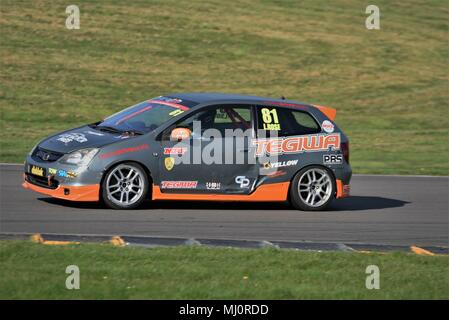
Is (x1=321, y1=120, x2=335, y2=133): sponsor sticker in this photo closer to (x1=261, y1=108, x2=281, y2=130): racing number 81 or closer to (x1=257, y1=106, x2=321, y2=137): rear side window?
(x1=257, y1=106, x2=321, y2=137): rear side window

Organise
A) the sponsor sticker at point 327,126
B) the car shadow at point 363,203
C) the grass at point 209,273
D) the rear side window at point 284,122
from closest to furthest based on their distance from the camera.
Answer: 1. the grass at point 209,273
2. the rear side window at point 284,122
3. the sponsor sticker at point 327,126
4. the car shadow at point 363,203

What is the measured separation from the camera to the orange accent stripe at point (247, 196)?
12160 mm

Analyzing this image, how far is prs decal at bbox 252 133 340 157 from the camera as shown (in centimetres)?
1263

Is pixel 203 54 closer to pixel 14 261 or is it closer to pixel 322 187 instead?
pixel 322 187

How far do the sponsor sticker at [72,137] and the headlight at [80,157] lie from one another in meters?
0.28

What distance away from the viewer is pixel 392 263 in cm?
921

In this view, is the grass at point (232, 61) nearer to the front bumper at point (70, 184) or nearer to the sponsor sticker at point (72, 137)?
the sponsor sticker at point (72, 137)

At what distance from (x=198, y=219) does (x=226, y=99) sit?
1897 mm

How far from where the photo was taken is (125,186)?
1198 cm

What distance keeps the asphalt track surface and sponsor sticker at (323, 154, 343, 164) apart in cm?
68

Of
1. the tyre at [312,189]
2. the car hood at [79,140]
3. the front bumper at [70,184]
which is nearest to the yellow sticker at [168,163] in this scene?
the car hood at [79,140]

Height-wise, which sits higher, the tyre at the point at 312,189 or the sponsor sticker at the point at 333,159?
the sponsor sticker at the point at 333,159

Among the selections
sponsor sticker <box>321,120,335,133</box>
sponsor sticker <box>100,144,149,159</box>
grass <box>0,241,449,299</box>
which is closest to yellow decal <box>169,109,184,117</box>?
sponsor sticker <box>100,144,149,159</box>
